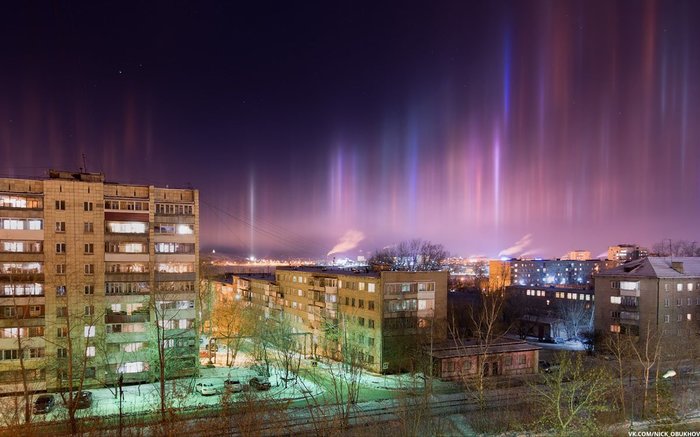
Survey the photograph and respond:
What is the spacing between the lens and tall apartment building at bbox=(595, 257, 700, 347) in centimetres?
4569

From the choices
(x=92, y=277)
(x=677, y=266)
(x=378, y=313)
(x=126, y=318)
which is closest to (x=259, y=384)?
(x=126, y=318)

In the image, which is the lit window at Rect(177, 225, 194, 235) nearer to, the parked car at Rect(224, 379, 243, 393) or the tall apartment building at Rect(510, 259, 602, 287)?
the parked car at Rect(224, 379, 243, 393)

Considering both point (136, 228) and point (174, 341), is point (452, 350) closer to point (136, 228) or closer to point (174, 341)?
point (174, 341)

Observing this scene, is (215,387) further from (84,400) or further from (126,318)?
(126,318)

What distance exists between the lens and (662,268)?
47438 millimetres

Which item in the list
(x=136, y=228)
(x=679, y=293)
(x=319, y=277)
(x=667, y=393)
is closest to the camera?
(x=667, y=393)

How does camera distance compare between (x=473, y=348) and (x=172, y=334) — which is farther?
(x=473, y=348)

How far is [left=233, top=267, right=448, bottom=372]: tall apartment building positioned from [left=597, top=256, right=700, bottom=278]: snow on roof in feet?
66.9

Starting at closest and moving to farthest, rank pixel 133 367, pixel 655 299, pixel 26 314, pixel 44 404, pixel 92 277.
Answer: pixel 44 404, pixel 26 314, pixel 92 277, pixel 133 367, pixel 655 299

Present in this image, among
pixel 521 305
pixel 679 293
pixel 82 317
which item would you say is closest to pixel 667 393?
pixel 679 293

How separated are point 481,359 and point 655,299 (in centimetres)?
2194

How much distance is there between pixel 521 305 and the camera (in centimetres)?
6950

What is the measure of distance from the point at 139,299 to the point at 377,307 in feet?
63.6

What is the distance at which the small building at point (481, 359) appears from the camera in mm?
36938
